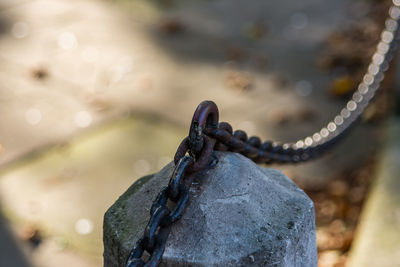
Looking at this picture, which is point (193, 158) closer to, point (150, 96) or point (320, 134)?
point (320, 134)

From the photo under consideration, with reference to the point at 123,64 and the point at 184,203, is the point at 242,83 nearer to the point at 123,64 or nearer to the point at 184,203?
the point at 123,64

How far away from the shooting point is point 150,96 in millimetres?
4883

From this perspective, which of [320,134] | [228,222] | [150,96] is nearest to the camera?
[228,222]

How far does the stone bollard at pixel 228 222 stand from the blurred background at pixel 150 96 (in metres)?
1.54

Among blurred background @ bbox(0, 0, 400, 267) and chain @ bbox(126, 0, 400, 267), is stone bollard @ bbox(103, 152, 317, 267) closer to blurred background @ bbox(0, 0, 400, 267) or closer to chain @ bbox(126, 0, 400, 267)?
chain @ bbox(126, 0, 400, 267)

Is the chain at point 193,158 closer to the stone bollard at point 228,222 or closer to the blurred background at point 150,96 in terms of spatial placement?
the stone bollard at point 228,222

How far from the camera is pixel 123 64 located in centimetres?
536

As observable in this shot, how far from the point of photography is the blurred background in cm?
368

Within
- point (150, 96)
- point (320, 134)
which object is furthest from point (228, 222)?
point (150, 96)

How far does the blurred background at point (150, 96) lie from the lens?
368 cm

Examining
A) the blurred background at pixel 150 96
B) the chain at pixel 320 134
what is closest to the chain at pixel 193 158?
the chain at pixel 320 134

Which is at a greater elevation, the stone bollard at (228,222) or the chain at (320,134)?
the chain at (320,134)

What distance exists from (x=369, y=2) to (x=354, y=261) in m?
4.80

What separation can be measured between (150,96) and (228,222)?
353cm
